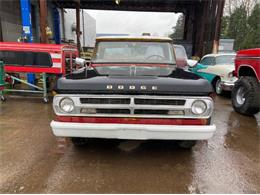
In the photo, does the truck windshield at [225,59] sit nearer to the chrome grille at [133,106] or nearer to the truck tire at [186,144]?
the truck tire at [186,144]

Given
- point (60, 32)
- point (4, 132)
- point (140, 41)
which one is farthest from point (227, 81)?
point (60, 32)

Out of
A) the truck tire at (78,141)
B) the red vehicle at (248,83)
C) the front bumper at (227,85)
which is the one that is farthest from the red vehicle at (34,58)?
the front bumper at (227,85)

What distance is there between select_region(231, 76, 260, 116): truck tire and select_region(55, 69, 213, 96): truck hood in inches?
124

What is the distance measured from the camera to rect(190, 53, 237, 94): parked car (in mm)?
7660

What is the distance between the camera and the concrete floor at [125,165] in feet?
8.83

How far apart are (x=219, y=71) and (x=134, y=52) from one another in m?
5.00

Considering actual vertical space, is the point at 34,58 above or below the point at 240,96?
above

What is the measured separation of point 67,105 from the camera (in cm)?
290

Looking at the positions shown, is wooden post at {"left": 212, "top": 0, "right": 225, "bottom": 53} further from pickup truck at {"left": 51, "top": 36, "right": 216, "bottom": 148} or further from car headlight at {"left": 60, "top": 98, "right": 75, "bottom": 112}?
car headlight at {"left": 60, "top": 98, "right": 75, "bottom": 112}

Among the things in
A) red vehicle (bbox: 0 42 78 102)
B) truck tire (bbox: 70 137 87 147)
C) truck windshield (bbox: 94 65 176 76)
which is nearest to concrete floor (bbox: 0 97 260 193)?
truck tire (bbox: 70 137 87 147)

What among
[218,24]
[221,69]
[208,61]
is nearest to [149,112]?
[221,69]

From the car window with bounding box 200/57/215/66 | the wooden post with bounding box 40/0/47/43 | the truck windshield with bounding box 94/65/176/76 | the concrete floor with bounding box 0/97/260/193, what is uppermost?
the wooden post with bounding box 40/0/47/43

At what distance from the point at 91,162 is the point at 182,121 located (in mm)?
1373

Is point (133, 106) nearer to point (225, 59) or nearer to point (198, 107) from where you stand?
point (198, 107)
